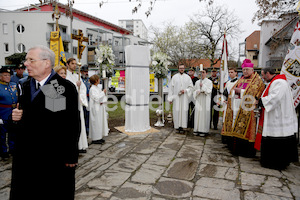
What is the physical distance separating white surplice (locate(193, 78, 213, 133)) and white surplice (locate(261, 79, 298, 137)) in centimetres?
256

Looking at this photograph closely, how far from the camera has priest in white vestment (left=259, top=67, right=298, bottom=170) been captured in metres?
4.46

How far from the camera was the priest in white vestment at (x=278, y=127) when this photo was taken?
446cm

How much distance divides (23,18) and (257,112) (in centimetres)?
3612

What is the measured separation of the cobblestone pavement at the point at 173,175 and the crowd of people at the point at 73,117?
0.49 meters

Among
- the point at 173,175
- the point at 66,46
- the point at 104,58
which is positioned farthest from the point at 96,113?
the point at 66,46

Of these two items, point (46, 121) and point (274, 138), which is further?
point (274, 138)

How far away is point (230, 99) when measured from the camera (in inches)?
224

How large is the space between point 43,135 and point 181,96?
18.9ft

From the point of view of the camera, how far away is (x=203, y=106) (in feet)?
23.6

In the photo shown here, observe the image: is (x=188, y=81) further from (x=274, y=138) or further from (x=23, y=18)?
(x=23, y=18)

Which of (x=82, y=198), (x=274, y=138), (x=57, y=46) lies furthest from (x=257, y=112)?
(x=57, y=46)

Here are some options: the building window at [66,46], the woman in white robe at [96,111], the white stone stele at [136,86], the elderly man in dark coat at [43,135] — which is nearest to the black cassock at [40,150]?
the elderly man in dark coat at [43,135]

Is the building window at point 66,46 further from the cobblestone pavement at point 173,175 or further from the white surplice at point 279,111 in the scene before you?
the white surplice at point 279,111

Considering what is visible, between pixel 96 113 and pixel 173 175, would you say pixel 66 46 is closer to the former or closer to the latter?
pixel 96 113
